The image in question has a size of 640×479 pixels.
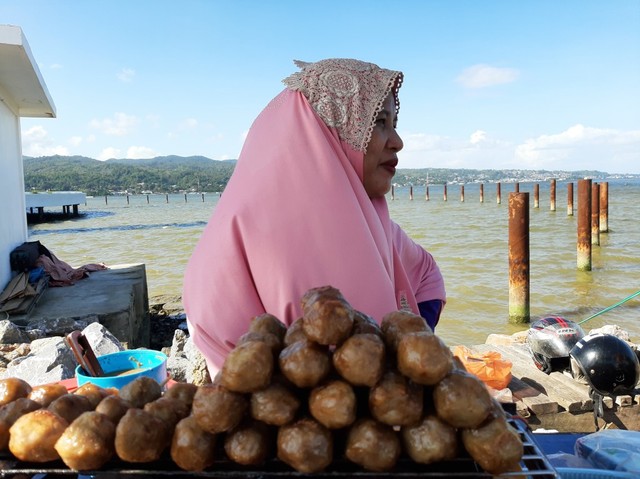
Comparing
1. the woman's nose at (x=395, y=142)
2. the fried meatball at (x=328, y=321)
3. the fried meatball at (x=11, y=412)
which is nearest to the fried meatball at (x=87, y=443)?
the fried meatball at (x=11, y=412)

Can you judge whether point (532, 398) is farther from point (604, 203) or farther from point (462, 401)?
point (604, 203)

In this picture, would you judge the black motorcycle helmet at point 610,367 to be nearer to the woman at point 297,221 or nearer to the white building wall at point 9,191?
the woman at point 297,221

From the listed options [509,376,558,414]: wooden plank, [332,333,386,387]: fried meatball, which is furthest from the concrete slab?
[332,333,386,387]: fried meatball

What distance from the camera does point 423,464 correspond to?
46.8 inches

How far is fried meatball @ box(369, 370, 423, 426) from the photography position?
116 centimetres

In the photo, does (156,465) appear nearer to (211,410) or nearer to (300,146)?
(211,410)

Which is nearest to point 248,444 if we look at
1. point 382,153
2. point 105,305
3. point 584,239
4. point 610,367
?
point 382,153

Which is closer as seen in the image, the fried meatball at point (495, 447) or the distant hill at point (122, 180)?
the fried meatball at point (495, 447)

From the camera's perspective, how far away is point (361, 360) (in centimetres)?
118

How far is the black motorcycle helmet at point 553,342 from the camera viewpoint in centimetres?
503

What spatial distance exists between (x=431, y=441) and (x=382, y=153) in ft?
4.53

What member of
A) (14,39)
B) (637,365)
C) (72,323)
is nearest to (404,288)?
(637,365)

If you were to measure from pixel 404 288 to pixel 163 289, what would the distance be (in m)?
12.2

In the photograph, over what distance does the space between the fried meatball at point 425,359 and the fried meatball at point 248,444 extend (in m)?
0.38
